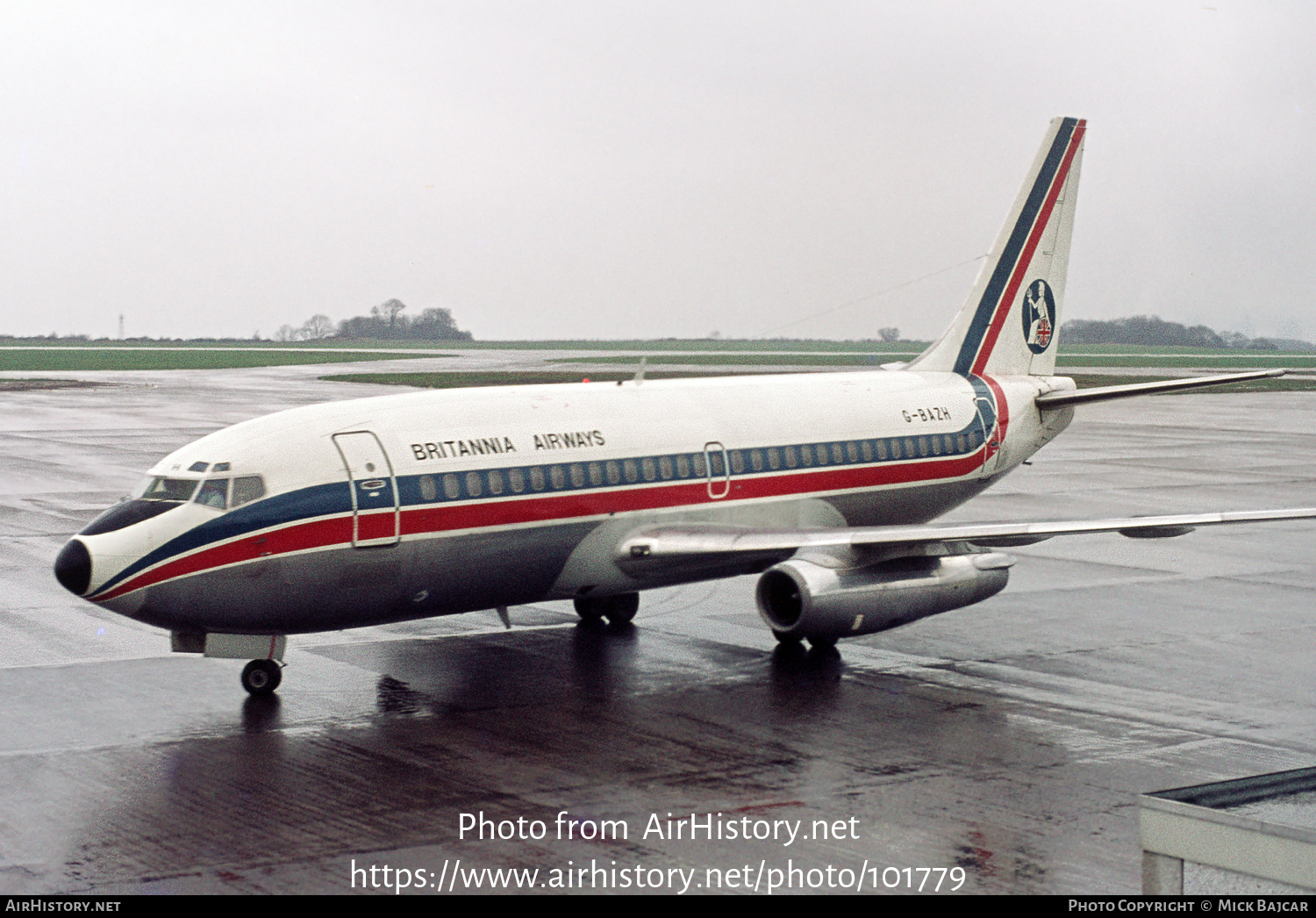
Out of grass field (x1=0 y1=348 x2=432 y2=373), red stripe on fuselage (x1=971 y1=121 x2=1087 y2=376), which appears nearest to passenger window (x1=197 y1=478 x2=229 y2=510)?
red stripe on fuselage (x1=971 y1=121 x2=1087 y2=376)

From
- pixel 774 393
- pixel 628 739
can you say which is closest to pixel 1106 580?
pixel 774 393

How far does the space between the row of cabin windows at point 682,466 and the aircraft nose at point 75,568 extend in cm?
448

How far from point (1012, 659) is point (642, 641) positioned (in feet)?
19.6

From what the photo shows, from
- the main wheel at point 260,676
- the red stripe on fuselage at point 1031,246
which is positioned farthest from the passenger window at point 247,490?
the red stripe on fuselage at point 1031,246

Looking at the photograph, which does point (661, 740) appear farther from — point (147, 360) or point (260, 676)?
point (147, 360)

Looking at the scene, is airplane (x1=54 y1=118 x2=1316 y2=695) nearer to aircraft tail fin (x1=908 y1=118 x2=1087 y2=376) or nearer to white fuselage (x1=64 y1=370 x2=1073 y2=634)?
white fuselage (x1=64 y1=370 x2=1073 y2=634)

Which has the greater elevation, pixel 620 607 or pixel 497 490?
pixel 497 490

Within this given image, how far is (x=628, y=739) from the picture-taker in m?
18.6

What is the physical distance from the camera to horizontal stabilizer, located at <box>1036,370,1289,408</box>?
89.4 feet

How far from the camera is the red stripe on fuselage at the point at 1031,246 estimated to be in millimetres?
30359

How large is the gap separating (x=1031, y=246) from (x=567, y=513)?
45.3 feet

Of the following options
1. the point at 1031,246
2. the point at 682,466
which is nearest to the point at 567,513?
the point at 682,466

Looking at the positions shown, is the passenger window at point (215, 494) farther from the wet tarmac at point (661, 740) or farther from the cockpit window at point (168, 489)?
the wet tarmac at point (661, 740)

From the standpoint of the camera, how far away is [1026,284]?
31.2m
